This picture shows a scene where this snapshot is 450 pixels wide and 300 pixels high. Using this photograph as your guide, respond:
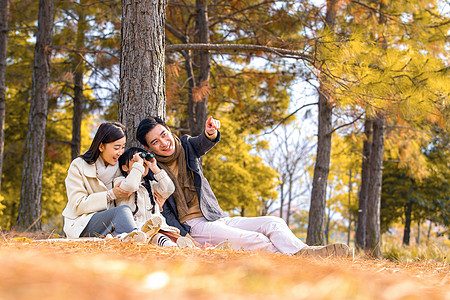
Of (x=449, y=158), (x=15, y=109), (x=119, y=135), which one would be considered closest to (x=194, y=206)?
(x=119, y=135)

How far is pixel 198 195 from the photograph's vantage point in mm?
3471

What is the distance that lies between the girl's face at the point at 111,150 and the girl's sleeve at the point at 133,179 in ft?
0.88

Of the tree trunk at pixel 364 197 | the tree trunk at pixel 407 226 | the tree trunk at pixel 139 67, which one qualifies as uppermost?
the tree trunk at pixel 139 67

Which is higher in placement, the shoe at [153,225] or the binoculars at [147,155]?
the binoculars at [147,155]

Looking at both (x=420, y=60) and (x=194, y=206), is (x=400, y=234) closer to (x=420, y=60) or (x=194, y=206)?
(x=420, y=60)

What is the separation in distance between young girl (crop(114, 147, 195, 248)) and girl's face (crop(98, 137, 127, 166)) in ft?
0.24

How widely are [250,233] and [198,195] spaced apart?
1.97 feet

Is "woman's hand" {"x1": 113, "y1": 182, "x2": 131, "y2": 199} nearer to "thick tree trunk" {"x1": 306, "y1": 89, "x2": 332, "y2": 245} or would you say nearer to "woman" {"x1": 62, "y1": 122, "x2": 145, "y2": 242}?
"woman" {"x1": 62, "y1": 122, "x2": 145, "y2": 242}

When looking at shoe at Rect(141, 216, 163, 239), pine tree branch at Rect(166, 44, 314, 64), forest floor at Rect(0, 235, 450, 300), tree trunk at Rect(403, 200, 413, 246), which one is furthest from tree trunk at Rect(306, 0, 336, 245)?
tree trunk at Rect(403, 200, 413, 246)

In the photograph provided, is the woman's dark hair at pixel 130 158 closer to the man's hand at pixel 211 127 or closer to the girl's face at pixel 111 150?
the girl's face at pixel 111 150

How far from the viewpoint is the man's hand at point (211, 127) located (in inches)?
138

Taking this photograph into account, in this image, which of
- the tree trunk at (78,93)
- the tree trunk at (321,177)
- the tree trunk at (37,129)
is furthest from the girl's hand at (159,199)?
the tree trunk at (78,93)

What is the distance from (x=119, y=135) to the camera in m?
3.21

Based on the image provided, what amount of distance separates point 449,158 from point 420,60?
1094cm
